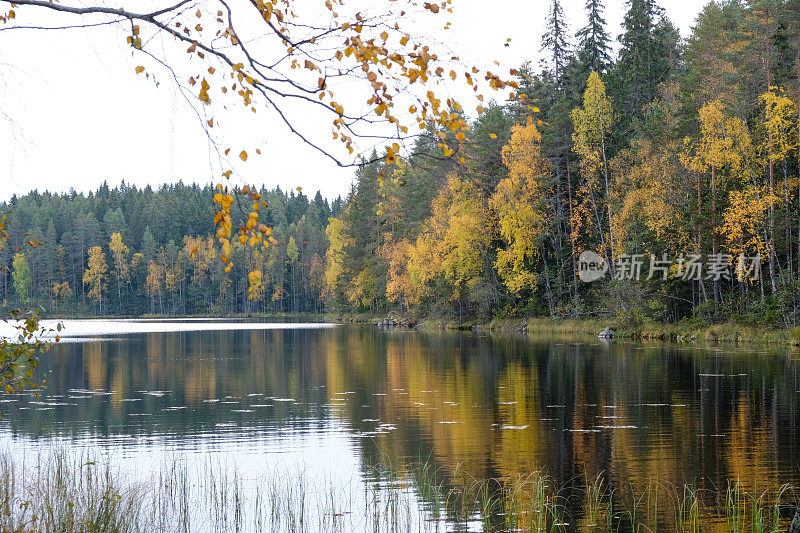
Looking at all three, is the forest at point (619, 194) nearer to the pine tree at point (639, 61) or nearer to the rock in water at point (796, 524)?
the pine tree at point (639, 61)

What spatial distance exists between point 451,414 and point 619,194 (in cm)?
3319

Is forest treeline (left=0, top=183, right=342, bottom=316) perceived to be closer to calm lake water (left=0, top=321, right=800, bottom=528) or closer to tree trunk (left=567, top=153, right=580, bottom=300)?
tree trunk (left=567, top=153, right=580, bottom=300)

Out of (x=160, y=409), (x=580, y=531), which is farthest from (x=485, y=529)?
(x=160, y=409)

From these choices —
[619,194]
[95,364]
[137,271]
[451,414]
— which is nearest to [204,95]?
[451,414]

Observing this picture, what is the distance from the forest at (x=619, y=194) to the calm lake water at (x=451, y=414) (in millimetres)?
4092

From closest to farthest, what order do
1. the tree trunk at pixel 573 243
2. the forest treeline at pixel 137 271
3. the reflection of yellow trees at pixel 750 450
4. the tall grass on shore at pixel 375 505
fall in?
the tall grass on shore at pixel 375 505
the reflection of yellow trees at pixel 750 450
the tree trunk at pixel 573 243
the forest treeline at pixel 137 271

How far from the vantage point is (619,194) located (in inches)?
1966

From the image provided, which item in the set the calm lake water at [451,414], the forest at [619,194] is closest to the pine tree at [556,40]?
the forest at [619,194]

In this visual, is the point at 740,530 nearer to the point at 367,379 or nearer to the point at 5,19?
the point at 5,19

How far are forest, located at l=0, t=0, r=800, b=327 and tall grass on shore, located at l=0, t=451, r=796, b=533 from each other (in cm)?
321

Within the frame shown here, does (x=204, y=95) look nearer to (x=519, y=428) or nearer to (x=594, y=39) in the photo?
(x=519, y=428)

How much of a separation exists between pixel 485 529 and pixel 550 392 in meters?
14.3

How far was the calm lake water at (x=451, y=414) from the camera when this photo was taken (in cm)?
1429

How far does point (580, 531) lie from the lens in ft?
33.0
